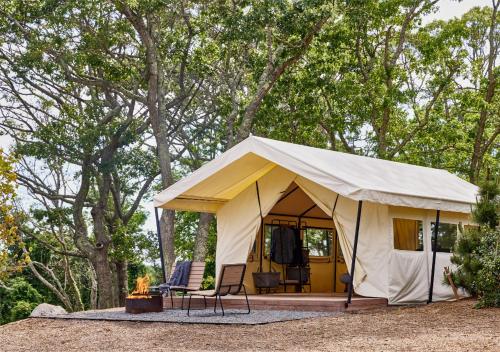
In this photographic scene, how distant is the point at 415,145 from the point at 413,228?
8842mm

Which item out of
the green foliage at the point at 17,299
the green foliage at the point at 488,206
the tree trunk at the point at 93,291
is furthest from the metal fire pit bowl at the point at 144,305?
the green foliage at the point at 17,299

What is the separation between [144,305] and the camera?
404 inches

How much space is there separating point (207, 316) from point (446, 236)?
14.9 feet

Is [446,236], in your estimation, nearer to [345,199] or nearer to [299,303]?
[345,199]

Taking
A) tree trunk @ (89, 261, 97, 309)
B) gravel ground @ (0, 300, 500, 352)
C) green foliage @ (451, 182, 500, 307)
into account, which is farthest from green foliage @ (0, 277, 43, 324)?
green foliage @ (451, 182, 500, 307)

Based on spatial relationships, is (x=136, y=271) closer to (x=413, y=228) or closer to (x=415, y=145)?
(x=415, y=145)

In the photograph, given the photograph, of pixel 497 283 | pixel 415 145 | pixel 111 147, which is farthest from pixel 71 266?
pixel 497 283

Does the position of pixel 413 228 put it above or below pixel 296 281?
above

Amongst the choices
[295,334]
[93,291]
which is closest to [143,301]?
[295,334]

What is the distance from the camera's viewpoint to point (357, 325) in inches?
324

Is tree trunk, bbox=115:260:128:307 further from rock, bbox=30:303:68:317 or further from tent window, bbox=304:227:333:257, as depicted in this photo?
rock, bbox=30:303:68:317

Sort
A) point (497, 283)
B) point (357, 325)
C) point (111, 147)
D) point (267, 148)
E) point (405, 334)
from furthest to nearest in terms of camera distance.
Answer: point (111, 147), point (267, 148), point (497, 283), point (357, 325), point (405, 334)

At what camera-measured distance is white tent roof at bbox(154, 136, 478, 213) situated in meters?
10.2

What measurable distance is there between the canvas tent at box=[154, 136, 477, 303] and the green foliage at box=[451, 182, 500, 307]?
0.81 meters
